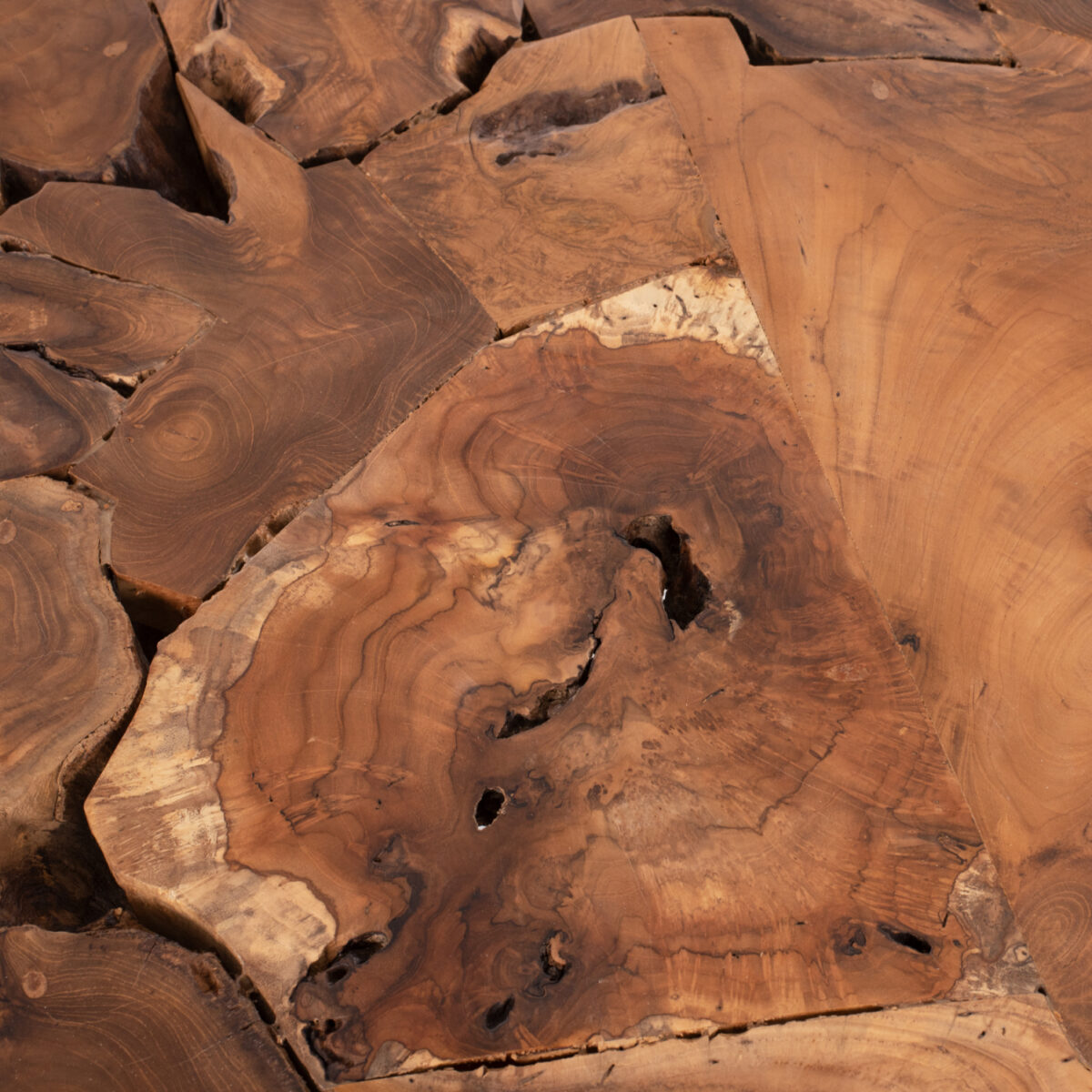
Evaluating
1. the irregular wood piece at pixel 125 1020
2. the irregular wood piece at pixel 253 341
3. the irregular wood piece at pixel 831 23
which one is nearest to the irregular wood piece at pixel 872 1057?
the irregular wood piece at pixel 125 1020

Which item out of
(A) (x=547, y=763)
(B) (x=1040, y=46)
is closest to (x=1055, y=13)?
(B) (x=1040, y=46)

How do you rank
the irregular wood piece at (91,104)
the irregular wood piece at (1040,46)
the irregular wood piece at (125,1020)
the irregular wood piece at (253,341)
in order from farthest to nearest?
the irregular wood piece at (1040,46) < the irregular wood piece at (91,104) < the irregular wood piece at (253,341) < the irregular wood piece at (125,1020)

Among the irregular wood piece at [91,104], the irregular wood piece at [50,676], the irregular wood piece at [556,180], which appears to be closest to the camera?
the irregular wood piece at [50,676]

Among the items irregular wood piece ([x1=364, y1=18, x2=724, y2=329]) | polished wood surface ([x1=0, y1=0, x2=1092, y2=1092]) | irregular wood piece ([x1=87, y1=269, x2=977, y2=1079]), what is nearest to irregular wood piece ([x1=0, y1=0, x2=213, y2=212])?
polished wood surface ([x1=0, y1=0, x2=1092, y2=1092])

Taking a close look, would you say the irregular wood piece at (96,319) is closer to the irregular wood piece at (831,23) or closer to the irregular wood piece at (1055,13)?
the irregular wood piece at (831,23)

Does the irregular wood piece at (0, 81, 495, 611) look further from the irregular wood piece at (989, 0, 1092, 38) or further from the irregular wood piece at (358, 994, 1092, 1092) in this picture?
the irregular wood piece at (989, 0, 1092, 38)

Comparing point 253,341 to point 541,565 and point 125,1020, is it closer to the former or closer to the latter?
point 541,565
